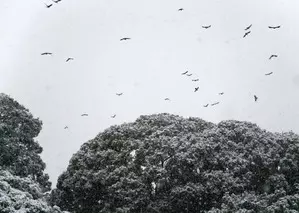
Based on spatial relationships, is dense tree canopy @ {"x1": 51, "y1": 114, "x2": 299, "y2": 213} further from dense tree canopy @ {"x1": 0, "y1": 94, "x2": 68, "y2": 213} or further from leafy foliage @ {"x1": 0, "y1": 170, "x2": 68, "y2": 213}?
leafy foliage @ {"x1": 0, "y1": 170, "x2": 68, "y2": 213}

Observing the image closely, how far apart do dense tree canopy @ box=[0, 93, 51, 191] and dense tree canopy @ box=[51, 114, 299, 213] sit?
1942 millimetres

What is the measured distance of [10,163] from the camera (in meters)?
26.2

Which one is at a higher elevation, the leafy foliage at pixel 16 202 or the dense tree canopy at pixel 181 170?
A: the leafy foliage at pixel 16 202

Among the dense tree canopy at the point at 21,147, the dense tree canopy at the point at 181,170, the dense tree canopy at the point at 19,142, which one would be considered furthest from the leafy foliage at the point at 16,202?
the dense tree canopy at the point at 181,170

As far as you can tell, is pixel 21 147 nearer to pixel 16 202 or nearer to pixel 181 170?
pixel 181 170

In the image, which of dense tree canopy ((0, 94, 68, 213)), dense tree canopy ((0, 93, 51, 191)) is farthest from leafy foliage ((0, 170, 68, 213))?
dense tree canopy ((0, 93, 51, 191))

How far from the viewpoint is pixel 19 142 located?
27.5 m

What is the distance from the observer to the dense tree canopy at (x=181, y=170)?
81.2 ft

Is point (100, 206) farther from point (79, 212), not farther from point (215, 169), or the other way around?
point (215, 169)

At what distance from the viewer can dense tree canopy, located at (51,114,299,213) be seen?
24750 millimetres

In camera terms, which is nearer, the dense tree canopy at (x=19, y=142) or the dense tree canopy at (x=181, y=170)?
the dense tree canopy at (x=181, y=170)

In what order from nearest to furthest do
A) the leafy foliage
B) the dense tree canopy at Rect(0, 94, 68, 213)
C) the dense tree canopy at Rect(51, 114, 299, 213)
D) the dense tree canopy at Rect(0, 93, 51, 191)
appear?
the leafy foliage < the dense tree canopy at Rect(51, 114, 299, 213) < the dense tree canopy at Rect(0, 94, 68, 213) < the dense tree canopy at Rect(0, 93, 51, 191)

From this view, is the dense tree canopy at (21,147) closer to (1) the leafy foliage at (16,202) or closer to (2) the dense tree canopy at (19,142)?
(2) the dense tree canopy at (19,142)

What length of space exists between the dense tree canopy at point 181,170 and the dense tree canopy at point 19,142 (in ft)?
6.37
